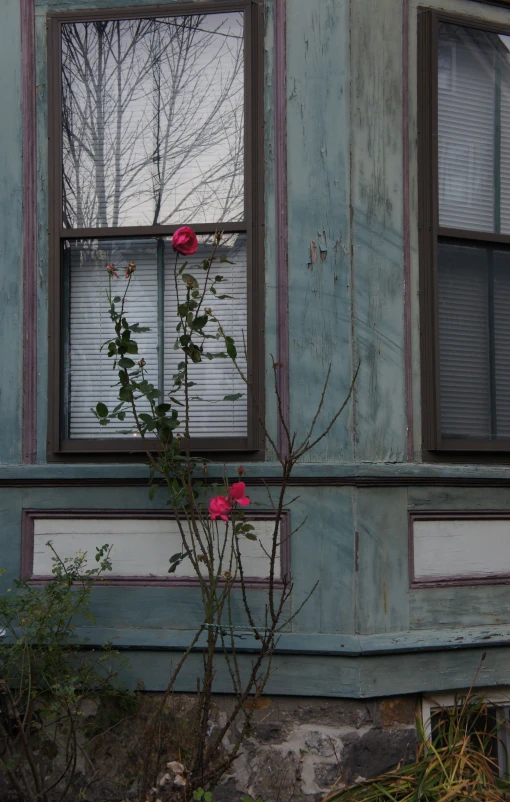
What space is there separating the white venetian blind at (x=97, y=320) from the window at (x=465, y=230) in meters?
1.25

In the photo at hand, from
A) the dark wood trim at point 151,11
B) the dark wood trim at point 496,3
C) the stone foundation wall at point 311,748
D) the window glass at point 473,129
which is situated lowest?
the stone foundation wall at point 311,748

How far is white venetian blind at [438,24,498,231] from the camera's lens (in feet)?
14.3

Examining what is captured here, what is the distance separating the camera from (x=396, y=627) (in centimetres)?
394

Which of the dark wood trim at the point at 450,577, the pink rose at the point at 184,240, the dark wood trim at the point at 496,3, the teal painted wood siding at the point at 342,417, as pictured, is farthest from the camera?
the dark wood trim at the point at 496,3

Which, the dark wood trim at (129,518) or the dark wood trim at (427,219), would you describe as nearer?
the dark wood trim at (129,518)

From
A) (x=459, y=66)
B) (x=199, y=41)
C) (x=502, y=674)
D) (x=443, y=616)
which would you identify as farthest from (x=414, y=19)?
(x=502, y=674)

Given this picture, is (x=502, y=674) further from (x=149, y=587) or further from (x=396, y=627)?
(x=149, y=587)

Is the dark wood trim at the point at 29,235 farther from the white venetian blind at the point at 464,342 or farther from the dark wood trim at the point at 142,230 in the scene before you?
the white venetian blind at the point at 464,342

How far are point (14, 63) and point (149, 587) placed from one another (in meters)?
2.48

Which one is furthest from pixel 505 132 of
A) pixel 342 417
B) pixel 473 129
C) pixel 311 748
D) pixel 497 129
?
pixel 311 748

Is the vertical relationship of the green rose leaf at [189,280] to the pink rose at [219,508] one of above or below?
above

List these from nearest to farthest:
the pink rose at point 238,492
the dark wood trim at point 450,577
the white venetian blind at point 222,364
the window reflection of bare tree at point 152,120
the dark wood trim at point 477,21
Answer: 1. the pink rose at point 238,492
2. the dark wood trim at point 450,577
3. the white venetian blind at point 222,364
4. the window reflection of bare tree at point 152,120
5. the dark wood trim at point 477,21

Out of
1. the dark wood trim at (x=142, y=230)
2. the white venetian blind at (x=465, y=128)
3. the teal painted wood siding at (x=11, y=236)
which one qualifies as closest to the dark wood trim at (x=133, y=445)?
the teal painted wood siding at (x=11, y=236)

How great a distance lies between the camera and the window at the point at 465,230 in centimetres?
421
